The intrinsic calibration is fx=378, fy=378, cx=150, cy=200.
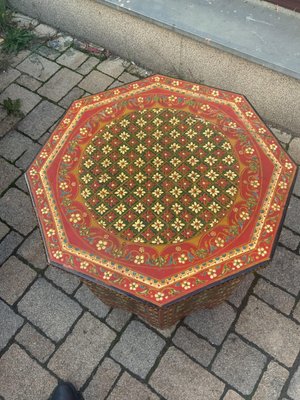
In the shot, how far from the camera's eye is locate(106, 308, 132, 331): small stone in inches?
128

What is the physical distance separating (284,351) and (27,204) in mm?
2778

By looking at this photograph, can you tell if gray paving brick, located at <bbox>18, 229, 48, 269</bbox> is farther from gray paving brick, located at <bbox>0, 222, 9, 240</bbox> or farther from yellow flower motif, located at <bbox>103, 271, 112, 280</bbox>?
yellow flower motif, located at <bbox>103, 271, 112, 280</bbox>

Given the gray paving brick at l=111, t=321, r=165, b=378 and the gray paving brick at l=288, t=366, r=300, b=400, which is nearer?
the gray paving brick at l=288, t=366, r=300, b=400

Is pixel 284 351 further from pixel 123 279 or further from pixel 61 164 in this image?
pixel 61 164

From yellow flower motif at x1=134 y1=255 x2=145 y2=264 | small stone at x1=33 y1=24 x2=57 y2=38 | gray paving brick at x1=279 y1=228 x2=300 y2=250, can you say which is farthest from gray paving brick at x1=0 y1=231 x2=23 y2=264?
small stone at x1=33 y1=24 x2=57 y2=38

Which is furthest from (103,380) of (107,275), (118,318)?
(107,275)

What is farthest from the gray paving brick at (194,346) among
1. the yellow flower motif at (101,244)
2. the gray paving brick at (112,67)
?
the gray paving brick at (112,67)

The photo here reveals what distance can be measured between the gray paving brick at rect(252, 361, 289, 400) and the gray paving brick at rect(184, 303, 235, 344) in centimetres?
43

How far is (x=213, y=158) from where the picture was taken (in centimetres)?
267

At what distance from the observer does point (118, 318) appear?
10.8 feet

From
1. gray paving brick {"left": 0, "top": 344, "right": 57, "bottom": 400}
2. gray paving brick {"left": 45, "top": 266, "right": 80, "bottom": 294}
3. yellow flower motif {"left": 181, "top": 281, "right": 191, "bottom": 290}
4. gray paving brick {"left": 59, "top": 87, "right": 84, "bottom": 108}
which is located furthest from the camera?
gray paving brick {"left": 59, "top": 87, "right": 84, "bottom": 108}

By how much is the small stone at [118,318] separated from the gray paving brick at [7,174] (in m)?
1.82

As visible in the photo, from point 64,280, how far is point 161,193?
59.4 inches

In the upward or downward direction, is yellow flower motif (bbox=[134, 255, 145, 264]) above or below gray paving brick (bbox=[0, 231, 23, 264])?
above
